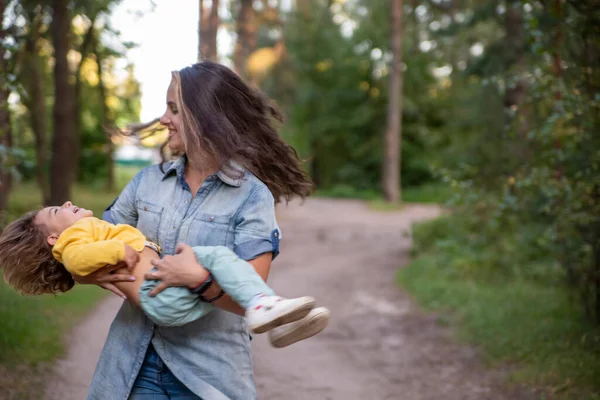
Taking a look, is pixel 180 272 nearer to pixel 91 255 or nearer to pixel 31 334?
pixel 91 255

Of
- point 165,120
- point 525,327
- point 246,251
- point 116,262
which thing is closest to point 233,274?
point 246,251

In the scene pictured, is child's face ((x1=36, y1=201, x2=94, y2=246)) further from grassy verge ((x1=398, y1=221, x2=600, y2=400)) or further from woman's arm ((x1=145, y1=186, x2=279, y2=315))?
grassy verge ((x1=398, y1=221, x2=600, y2=400))

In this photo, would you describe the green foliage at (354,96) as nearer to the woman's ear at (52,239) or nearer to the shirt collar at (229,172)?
the shirt collar at (229,172)

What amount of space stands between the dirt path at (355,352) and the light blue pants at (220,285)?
329cm

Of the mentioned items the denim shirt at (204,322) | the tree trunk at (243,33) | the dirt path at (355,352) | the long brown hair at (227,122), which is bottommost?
the dirt path at (355,352)

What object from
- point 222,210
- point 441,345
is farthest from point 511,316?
point 222,210

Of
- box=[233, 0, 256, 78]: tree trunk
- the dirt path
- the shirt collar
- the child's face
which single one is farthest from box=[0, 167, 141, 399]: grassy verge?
box=[233, 0, 256, 78]: tree trunk

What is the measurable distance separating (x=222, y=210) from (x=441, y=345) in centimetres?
549

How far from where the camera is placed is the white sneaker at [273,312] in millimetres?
2299

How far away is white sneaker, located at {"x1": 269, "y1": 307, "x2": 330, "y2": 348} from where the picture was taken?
2.40 m

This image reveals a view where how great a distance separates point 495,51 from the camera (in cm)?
1435

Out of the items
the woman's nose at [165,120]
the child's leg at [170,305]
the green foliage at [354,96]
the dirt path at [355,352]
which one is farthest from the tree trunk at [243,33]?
the child's leg at [170,305]

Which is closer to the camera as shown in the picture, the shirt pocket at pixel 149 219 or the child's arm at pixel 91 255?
the child's arm at pixel 91 255

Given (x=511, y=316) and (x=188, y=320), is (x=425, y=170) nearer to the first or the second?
(x=511, y=316)
